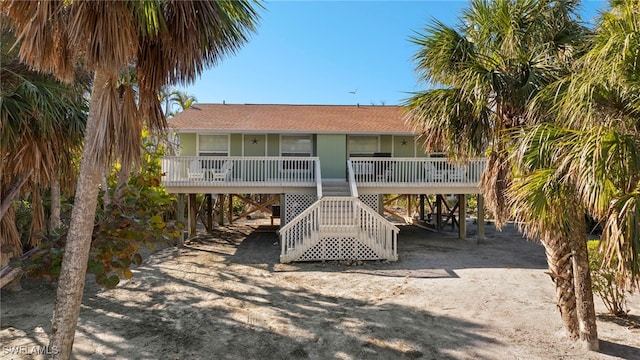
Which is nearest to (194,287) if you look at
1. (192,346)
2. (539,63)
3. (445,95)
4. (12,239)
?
(192,346)

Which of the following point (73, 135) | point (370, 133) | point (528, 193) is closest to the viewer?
point (528, 193)

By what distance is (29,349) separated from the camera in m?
5.13

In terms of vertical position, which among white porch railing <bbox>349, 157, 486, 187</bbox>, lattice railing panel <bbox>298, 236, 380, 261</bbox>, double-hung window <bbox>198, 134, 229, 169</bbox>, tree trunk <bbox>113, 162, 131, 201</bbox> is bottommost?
lattice railing panel <bbox>298, 236, 380, 261</bbox>

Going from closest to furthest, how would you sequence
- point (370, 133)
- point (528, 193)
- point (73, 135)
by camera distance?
point (528, 193) → point (73, 135) → point (370, 133)

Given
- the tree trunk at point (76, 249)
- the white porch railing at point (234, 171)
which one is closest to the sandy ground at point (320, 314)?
the tree trunk at point (76, 249)

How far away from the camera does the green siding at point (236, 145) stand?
15.2 metres

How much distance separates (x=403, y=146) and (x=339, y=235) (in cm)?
704

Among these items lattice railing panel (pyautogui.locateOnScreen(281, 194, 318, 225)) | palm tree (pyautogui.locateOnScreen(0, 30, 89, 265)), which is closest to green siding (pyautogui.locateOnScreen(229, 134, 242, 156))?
lattice railing panel (pyautogui.locateOnScreen(281, 194, 318, 225))

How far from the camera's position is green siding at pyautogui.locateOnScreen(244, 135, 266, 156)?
1534 cm

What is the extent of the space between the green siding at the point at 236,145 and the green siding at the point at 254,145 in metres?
0.24

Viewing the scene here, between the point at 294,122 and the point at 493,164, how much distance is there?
1073 cm

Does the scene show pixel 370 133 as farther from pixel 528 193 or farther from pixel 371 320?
pixel 528 193

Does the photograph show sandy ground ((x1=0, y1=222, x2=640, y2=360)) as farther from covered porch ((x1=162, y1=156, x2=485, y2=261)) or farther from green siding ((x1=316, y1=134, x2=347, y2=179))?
green siding ((x1=316, y1=134, x2=347, y2=179))

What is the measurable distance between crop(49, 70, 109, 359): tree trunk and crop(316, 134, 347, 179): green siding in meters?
11.5
